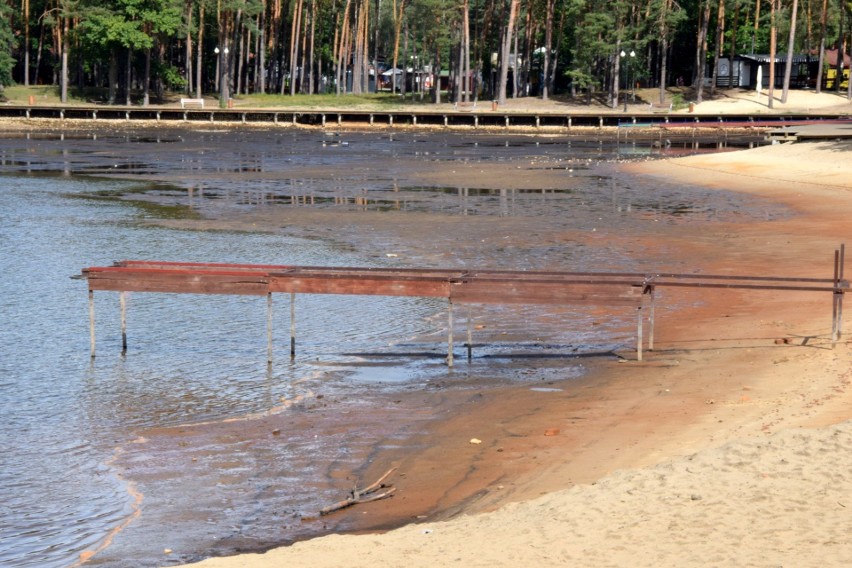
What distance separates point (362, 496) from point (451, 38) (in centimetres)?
9610

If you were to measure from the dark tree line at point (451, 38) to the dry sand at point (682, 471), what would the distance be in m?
73.0

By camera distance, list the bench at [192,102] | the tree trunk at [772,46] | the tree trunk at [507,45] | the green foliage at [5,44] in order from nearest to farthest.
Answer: the tree trunk at [772,46]
the tree trunk at [507,45]
the green foliage at [5,44]
the bench at [192,102]

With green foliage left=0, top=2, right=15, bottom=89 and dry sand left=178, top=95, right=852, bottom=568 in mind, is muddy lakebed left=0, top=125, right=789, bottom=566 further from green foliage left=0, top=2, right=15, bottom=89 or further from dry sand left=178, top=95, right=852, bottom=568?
green foliage left=0, top=2, right=15, bottom=89

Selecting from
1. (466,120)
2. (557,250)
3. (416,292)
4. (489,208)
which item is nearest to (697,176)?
(489,208)

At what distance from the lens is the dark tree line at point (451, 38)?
90.1 metres

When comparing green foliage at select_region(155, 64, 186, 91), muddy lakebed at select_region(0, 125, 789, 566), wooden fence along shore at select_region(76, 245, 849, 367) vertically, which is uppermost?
green foliage at select_region(155, 64, 186, 91)

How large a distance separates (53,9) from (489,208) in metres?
70.2

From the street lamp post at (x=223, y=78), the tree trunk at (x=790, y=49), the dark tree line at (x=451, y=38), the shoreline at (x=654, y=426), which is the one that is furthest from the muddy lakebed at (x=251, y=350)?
the street lamp post at (x=223, y=78)

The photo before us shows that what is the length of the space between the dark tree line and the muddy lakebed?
52520 millimetres

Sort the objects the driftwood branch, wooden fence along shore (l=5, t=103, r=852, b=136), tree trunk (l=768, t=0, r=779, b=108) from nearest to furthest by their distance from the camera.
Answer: the driftwood branch → tree trunk (l=768, t=0, r=779, b=108) → wooden fence along shore (l=5, t=103, r=852, b=136)

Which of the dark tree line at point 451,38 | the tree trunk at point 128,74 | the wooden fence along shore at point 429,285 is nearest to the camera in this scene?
the wooden fence along shore at point 429,285

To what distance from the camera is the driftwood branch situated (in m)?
9.68

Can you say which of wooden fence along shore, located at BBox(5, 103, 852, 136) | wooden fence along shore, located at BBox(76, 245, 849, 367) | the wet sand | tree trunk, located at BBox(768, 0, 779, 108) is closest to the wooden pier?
wooden fence along shore, located at BBox(5, 103, 852, 136)

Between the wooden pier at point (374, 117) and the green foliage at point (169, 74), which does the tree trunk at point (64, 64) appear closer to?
the wooden pier at point (374, 117)
